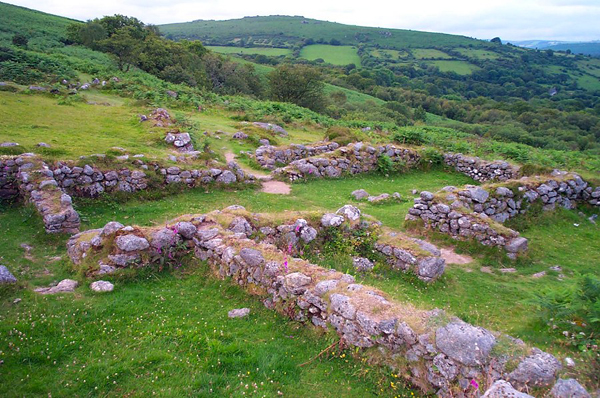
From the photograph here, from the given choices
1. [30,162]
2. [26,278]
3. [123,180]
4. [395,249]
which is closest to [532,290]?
[395,249]

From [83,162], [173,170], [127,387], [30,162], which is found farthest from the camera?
[173,170]

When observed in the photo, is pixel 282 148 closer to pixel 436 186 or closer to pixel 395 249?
pixel 436 186

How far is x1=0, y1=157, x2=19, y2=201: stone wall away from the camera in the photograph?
1377 centimetres

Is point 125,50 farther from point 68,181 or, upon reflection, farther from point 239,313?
point 239,313

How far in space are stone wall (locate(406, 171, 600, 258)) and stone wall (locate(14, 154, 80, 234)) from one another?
43.4ft

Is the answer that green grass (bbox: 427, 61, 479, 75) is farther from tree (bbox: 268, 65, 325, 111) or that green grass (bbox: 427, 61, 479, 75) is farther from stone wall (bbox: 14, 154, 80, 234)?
stone wall (bbox: 14, 154, 80, 234)

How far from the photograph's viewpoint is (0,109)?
72.0ft

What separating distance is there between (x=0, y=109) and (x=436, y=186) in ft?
91.6

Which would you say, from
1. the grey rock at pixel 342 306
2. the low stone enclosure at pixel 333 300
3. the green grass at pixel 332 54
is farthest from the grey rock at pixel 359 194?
the green grass at pixel 332 54

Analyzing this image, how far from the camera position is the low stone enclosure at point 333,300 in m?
5.75

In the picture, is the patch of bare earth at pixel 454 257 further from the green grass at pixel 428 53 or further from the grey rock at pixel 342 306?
the green grass at pixel 428 53

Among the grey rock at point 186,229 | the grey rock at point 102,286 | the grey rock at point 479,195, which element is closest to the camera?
the grey rock at point 102,286

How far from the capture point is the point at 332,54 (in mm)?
155875

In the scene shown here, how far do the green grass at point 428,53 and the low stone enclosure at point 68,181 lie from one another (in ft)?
571
